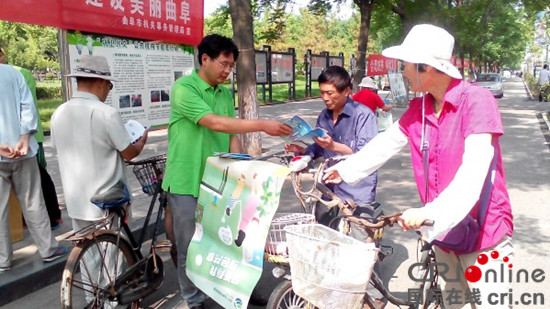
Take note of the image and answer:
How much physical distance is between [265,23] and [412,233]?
5935mm

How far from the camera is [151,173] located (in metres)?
3.43

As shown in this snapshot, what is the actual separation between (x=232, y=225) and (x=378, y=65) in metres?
17.6

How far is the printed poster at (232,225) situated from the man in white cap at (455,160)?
746 mm

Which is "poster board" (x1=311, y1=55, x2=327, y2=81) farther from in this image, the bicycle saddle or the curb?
the bicycle saddle

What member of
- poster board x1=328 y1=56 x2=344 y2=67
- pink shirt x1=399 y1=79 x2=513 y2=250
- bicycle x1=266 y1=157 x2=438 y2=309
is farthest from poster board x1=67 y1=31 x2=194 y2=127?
poster board x1=328 y1=56 x2=344 y2=67

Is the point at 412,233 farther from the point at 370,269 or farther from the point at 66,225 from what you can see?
the point at 66,225

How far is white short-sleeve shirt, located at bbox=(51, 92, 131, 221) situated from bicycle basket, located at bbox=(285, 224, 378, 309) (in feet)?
5.09

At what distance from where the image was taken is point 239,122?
2.87 m

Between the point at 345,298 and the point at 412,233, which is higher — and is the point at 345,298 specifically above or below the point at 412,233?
above

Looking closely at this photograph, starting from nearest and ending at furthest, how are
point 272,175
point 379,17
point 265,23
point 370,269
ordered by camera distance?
point 370,269 → point 272,175 → point 265,23 → point 379,17

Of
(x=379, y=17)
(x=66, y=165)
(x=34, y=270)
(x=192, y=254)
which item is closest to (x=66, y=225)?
(x=34, y=270)

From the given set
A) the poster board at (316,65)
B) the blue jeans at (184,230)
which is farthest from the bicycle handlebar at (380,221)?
the poster board at (316,65)

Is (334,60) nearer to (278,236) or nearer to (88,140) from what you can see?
(88,140)

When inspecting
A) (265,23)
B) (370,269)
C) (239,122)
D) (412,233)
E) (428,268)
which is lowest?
(412,233)
